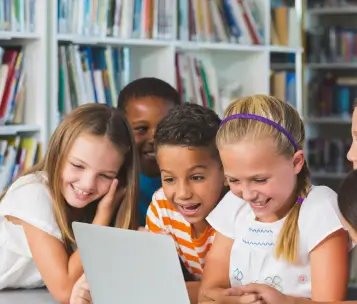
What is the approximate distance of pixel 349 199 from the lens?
1274mm

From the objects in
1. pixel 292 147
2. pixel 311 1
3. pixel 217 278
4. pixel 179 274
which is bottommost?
pixel 217 278

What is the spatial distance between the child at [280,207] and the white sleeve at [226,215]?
49 mm

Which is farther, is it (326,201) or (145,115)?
(145,115)

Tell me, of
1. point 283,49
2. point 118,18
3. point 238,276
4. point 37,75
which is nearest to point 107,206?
point 238,276

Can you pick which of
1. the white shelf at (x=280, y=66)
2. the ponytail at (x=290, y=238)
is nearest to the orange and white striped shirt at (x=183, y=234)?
the ponytail at (x=290, y=238)

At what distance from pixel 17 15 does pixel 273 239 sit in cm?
165

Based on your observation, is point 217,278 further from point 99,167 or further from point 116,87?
point 116,87

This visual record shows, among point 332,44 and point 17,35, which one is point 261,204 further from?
point 332,44

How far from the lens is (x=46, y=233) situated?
6.13ft

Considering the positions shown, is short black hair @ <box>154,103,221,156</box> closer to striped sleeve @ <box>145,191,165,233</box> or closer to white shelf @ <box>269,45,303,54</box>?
striped sleeve @ <box>145,191,165,233</box>

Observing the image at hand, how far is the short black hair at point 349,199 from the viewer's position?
1.27 metres

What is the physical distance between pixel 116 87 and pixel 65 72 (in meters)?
0.27

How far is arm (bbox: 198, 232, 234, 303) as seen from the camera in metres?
1.68

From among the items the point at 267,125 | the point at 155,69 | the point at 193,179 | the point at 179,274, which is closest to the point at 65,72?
the point at 155,69
